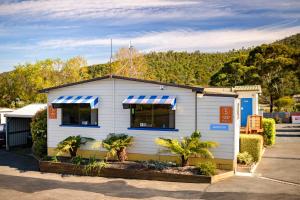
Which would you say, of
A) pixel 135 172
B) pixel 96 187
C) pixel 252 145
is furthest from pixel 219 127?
pixel 96 187

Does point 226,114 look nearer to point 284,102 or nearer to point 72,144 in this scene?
point 72,144

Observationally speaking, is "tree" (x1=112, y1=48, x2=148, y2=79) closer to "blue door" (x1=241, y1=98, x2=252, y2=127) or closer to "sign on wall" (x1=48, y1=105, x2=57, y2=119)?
"blue door" (x1=241, y1=98, x2=252, y2=127)

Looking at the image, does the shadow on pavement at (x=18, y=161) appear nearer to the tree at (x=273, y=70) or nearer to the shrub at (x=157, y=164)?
the shrub at (x=157, y=164)

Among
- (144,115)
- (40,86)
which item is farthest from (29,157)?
(40,86)

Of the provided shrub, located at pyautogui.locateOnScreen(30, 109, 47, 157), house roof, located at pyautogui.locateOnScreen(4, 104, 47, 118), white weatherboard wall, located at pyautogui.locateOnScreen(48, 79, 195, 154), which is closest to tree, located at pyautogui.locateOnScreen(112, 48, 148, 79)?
house roof, located at pyautogui.locateOnScreen(4, 104, 47, 118)

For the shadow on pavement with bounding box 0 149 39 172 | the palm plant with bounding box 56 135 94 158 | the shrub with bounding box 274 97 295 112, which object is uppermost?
the shrub with bounding box 274 97 295 112

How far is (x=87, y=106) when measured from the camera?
18266 millimetres

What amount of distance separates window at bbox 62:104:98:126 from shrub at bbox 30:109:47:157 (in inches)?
71.5

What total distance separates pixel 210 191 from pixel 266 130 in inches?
398

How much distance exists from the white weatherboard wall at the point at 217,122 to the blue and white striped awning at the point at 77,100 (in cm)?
517

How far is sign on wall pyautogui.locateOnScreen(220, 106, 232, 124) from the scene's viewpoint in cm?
1547

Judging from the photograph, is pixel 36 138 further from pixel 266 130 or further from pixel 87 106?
pixel 266 130

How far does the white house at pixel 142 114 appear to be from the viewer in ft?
51.5

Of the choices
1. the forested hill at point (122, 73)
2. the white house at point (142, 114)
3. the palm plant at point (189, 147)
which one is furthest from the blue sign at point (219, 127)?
the forested hill at point (122, 73)
